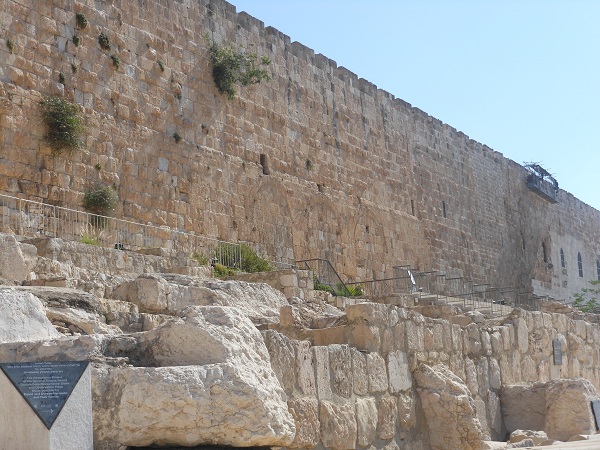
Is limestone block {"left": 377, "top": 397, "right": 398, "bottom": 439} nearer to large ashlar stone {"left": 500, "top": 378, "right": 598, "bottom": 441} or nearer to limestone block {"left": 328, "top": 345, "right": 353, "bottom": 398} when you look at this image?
limestone block {"left": 328, "top": 345, "right": 353, "bottom": 398}

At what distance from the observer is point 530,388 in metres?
9.03

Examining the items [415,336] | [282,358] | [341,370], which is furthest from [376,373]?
[282,358]

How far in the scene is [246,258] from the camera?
55.7 ft

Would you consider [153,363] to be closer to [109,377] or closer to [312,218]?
[109,377]

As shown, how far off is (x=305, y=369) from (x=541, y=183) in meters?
29.7

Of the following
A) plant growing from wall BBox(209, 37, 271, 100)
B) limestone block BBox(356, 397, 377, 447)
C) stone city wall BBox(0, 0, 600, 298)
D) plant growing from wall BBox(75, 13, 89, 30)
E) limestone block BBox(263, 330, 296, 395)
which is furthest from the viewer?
plant growing from wall BBox(209, 37, 271, 100)

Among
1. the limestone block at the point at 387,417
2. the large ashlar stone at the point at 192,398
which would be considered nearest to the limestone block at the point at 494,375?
the limestone block at the point at 387,417

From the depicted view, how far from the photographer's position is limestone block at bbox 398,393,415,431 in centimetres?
712

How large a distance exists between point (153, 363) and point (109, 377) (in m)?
0.36

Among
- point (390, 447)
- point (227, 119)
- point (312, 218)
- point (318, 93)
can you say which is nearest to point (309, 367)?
point (390, 447)

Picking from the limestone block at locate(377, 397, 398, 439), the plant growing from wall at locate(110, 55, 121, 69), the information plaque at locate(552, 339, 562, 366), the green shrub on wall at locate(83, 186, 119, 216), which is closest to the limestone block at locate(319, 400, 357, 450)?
the limestone block at locate(377, 397, 398, 439)

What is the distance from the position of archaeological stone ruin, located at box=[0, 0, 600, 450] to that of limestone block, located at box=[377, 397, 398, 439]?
0.09ft

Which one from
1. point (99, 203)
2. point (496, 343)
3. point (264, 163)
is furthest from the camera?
point (264, 163)

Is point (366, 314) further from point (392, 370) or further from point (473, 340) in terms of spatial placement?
point (473, 340)
